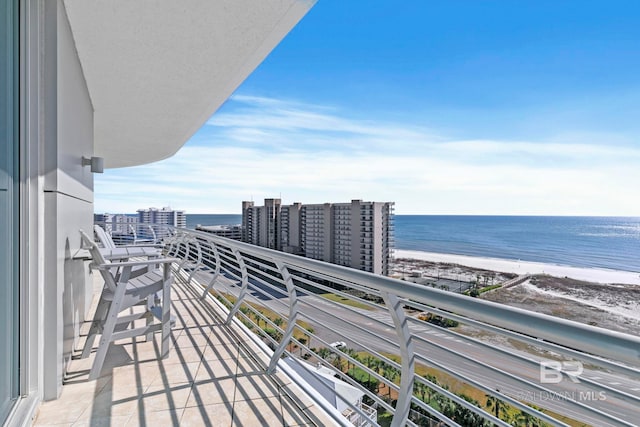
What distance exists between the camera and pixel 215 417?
1794mm

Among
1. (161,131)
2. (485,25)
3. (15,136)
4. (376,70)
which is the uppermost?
(485,25)

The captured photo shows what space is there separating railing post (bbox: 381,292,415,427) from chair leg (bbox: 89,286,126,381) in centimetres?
194

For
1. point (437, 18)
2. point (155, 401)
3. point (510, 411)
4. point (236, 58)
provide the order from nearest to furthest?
1. point (155, 401)
2. point (236, 58)
3. point (510, 411)
4. point (437, 18)

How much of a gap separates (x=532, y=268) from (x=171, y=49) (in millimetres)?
41675

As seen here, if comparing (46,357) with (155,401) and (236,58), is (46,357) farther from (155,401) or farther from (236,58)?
(236,58)

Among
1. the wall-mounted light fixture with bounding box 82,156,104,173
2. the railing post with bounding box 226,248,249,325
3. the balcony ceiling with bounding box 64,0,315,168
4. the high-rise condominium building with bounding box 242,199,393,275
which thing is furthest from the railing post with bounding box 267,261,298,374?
the high-rise condominium building with bounding box 242,199,393,275

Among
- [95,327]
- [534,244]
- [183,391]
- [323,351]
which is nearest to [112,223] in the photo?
[95,327]

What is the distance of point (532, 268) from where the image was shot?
3534 cm

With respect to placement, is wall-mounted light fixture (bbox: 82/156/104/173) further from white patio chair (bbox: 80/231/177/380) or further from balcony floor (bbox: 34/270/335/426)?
balcony floor (bbox: 34/270/335/426)

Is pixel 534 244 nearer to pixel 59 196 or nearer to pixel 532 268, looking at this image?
pixel 532 268

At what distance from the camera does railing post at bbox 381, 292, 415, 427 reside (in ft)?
4.14

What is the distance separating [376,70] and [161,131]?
2673 centimetres

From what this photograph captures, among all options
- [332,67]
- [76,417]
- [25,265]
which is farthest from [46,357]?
[332,67]

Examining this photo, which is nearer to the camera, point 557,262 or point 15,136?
point 15,136
